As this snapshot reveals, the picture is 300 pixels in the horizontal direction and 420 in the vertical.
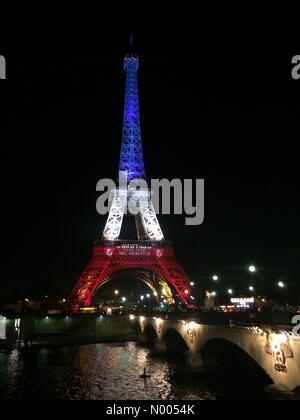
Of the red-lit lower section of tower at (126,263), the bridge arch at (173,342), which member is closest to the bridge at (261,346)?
the bridge arch at (173,342)

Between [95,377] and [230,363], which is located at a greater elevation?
[230,363]

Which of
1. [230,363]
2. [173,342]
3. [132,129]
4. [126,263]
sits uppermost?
[132,129]

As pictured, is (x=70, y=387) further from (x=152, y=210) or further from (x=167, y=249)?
(x=152, y=210)

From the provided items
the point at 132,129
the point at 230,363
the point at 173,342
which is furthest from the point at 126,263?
the point at 230,363

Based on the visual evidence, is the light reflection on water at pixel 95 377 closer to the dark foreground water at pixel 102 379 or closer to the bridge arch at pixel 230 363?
the dark foreground water at pixel 102 379

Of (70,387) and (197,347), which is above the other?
(197,347)

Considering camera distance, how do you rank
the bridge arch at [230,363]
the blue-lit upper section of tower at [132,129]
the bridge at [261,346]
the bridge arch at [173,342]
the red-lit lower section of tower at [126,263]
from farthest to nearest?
the blue-lit upper section of tower at [132,129] → the red-lit lower section of tower at [126,263] → the bridge arch at [173,342] → the bridge arch at [230,363] → the bridge at [261,346]

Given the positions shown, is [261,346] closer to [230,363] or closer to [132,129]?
[230,363]
